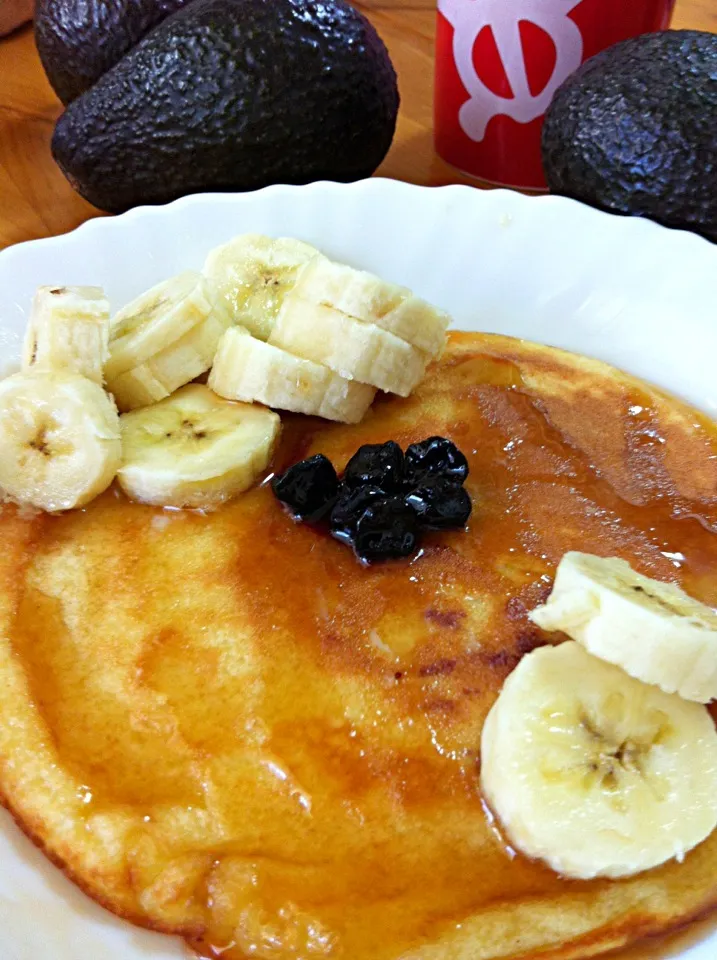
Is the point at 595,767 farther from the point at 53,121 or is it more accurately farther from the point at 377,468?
the point at 53,121

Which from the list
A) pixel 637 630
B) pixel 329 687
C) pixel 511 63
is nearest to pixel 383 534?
pixel 329 687

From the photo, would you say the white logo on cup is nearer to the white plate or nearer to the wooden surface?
the wooden surface

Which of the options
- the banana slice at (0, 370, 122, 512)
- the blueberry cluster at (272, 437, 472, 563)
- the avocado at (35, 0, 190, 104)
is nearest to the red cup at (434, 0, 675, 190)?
the avocado at (35, 0, 190, 104)

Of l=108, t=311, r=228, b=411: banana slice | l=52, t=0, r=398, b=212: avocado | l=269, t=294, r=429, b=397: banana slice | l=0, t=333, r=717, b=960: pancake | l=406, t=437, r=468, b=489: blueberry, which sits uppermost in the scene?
l=52, t=0, r=398, b=212: avocado

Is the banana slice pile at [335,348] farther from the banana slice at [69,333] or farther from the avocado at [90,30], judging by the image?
the avocado at [90,30]

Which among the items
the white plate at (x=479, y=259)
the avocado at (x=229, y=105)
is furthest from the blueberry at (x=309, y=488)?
the avocado at (x=229, y=105)

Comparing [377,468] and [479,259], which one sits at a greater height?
[479,259]

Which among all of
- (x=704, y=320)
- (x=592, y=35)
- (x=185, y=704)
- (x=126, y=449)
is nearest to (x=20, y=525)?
(x=126, y=449)
